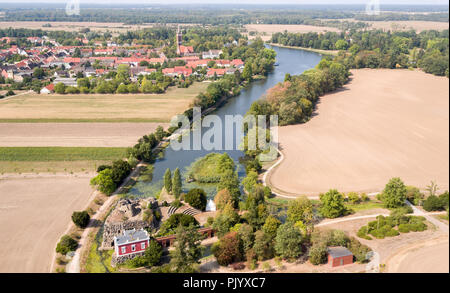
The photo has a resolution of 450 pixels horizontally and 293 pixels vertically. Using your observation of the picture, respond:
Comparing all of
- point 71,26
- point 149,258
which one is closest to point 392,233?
point 149,258

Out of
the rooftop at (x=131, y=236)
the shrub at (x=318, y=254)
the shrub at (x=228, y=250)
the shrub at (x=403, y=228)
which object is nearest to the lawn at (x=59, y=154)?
the rooftop at (x=131, y=236)

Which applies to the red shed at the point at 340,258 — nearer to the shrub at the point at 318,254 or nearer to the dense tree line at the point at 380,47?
the shrub at the point at 318,254

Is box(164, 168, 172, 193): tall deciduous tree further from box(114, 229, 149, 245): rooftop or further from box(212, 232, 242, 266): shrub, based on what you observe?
box(212, 232, 242, 266): shrub

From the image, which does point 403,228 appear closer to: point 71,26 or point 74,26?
point 74,26

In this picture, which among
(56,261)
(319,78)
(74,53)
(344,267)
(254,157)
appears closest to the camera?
(344,267)

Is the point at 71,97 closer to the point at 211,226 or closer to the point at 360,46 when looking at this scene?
the point at 211,226

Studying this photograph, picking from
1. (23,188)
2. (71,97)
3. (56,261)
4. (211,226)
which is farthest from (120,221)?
(71,97)

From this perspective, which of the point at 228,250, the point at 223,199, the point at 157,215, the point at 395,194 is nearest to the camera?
the point at 228,250
